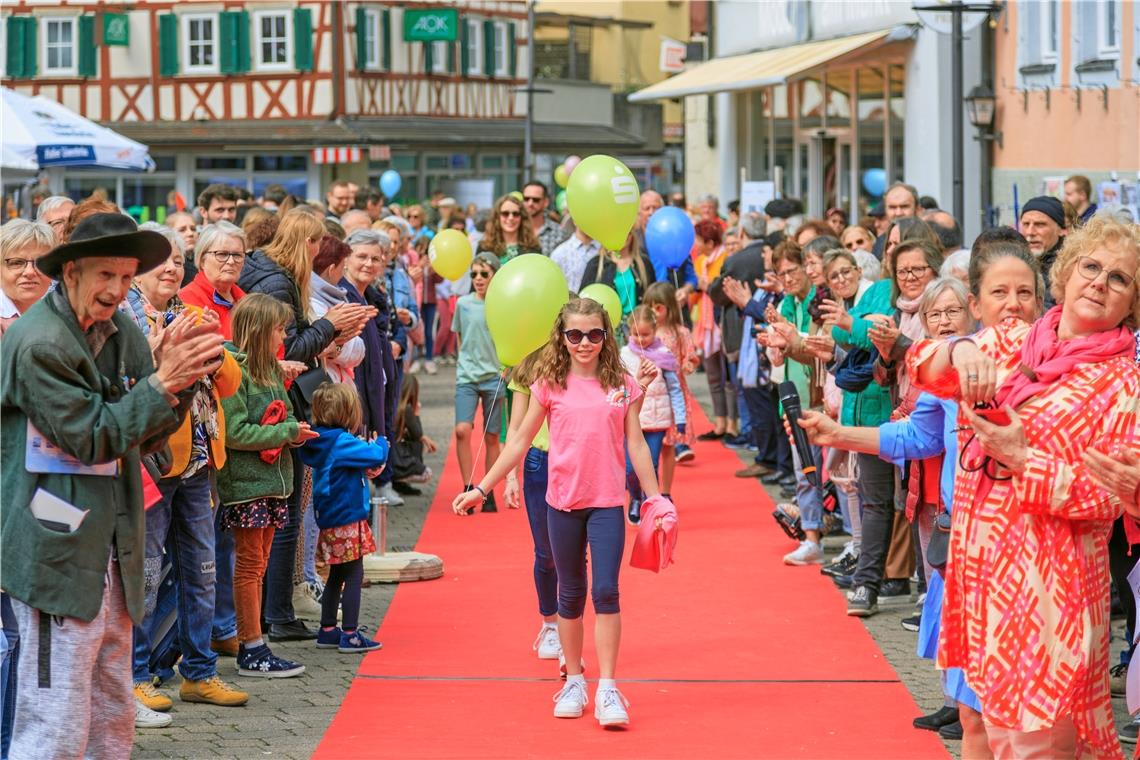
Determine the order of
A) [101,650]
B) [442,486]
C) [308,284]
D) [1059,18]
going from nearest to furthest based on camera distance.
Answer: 1. [101,650]
2. [308,284]
3. [442,486]
4. [1059,18]

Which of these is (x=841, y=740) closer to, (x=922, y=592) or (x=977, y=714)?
(x=977, y=714)

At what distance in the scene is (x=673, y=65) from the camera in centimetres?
4397

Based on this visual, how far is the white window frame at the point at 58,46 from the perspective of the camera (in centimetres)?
4359

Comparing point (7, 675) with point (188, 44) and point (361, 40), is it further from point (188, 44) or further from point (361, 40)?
point (188, 44)

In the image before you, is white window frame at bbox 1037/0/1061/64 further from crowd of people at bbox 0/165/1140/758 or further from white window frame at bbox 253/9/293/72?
white window frame at bbox 253/9/293/72

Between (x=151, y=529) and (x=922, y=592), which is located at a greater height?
(x=151, y=529)

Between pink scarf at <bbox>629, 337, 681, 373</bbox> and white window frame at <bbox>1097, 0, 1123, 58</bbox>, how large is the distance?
6.35 m

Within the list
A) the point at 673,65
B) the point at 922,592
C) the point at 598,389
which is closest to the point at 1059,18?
the point at 922,592

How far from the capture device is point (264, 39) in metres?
43.5

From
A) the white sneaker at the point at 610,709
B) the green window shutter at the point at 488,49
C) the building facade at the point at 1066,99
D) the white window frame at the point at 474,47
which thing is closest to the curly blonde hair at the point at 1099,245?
the white sneaker at the point at 610,709

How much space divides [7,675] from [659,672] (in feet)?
10.5

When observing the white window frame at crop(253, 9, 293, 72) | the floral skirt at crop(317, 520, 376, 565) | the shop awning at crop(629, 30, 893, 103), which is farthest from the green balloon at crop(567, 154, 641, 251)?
the white window frame at crop(253, 9, 293, 72)

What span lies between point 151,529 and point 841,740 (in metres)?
2.87

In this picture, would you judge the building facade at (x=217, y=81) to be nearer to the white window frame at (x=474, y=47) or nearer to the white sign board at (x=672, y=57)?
the white window frame at (x=474, y=47)
